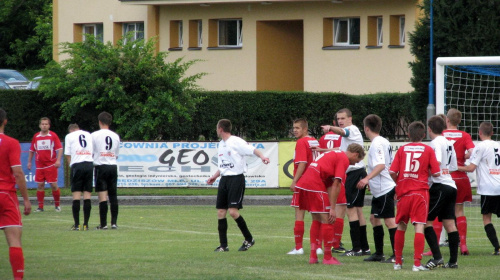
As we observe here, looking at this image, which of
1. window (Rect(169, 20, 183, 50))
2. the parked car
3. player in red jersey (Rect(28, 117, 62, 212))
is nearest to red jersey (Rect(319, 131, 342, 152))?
player in red jersey (Rect(28, 117, 62, 212))

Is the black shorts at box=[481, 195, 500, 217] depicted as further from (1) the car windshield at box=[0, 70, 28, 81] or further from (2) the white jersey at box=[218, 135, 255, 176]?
(1) the car windshield at box=[0, 70, 28, 81]

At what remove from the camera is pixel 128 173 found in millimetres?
25672

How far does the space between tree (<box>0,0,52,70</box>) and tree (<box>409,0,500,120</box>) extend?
37.0 meters

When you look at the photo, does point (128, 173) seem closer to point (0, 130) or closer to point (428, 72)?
point (428, 72)

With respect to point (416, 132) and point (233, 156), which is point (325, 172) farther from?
point (233, 156)

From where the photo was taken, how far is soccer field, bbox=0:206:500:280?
10516 millimetres

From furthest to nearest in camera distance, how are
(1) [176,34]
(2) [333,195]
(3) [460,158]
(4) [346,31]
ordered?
(1) [176,34]
(4) [346,31]
(3) [460,158]
(2) [333,195]

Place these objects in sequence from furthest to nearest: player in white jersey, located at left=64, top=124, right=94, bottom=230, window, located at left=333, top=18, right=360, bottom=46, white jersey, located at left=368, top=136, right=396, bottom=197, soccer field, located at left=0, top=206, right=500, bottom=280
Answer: window, located at left=333, top=18, right=360, bottom=46 < player in white jersey, located at left=64, top=124, right=94, bottom=230 < white jersey, located at left=368, top=136, right=396, bottom=197 < soccer field, located at left=0, top=206, right=500, bottom=280

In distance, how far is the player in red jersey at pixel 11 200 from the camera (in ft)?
31.4

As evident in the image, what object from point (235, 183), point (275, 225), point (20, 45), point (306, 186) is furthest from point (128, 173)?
point (20, 45)

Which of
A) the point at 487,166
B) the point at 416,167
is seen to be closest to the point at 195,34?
the point at 487,166

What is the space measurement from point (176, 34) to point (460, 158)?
28.7 metres

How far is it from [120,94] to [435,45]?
11.1 metres

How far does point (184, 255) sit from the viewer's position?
12.4 meters
